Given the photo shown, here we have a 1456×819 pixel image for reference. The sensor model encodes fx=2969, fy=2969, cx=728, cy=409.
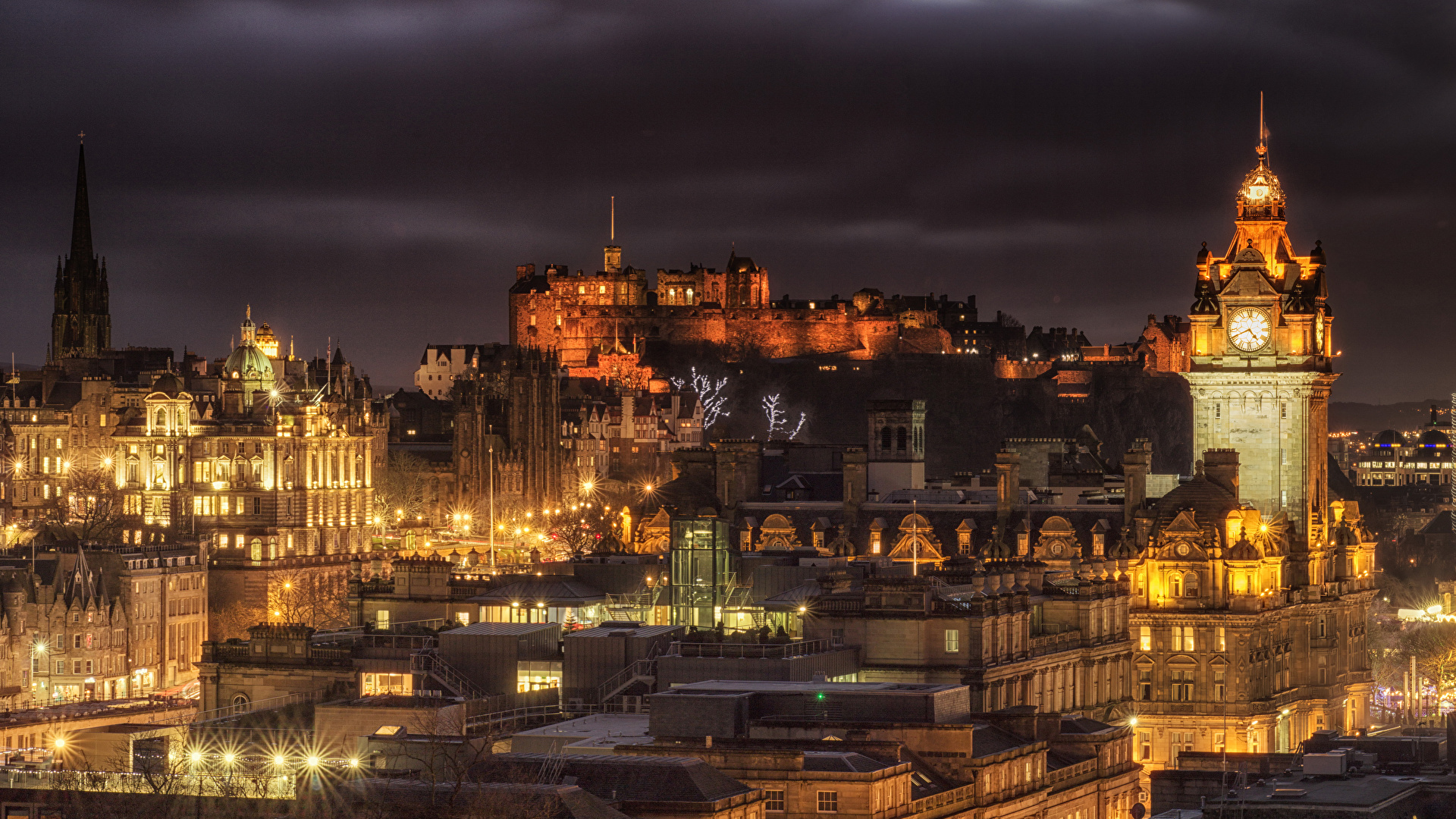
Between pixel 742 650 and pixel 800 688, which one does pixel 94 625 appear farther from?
pixel 800 688

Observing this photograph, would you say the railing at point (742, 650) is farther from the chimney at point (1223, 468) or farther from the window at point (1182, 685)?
the chimney at point (1223, 468)

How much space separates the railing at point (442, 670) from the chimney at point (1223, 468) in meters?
49.7

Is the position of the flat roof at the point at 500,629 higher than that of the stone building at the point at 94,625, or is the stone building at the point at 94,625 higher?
the flat roof at the point at 500,629

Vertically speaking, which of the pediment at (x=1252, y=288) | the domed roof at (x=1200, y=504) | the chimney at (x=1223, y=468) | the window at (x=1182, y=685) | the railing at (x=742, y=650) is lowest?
the window at (x=1182, y=685)

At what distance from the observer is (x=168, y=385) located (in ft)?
633

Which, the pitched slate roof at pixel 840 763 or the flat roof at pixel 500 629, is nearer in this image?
the pitched slate roof at pixel 840 763

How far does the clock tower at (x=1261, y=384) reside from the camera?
459 feet

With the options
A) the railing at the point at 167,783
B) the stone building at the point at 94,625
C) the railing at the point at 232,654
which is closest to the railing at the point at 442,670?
the railing at the point at 232,654

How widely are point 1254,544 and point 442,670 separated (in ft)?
162

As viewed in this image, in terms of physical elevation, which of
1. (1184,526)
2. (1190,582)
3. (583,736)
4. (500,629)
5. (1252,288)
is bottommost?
(583,736)

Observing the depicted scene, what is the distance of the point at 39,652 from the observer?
14412cm

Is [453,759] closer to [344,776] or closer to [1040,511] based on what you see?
[344,776]

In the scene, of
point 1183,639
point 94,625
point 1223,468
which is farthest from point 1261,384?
point 94,625

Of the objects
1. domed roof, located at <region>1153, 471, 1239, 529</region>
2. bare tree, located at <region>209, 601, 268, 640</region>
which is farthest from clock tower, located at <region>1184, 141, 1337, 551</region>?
bare tree, located at <region>209, 601, 268, 640</region>
